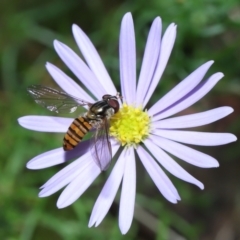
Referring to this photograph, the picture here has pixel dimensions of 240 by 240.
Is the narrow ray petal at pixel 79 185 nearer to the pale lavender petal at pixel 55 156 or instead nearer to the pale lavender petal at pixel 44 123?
the pale lavender petal at pixel 55 156

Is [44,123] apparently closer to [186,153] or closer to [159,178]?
[159,178]

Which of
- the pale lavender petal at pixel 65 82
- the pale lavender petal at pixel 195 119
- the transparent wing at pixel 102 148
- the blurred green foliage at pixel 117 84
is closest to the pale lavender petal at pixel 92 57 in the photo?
the pale lavender petal at pixel 65 82

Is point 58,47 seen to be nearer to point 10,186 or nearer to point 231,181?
point 10,186

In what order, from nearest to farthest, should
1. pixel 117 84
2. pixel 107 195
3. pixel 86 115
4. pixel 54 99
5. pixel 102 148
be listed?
pixel 102 148, pixel 107 195, pixel 86 115, pixel 54 99, pixel 117 84

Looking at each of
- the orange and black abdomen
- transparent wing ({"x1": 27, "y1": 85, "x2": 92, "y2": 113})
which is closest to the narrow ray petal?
the orange and black abdomen

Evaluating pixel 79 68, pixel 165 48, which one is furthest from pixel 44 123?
pixel 165 48

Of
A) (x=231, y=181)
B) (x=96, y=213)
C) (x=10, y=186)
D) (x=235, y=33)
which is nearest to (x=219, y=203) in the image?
(x=231, y=181)
